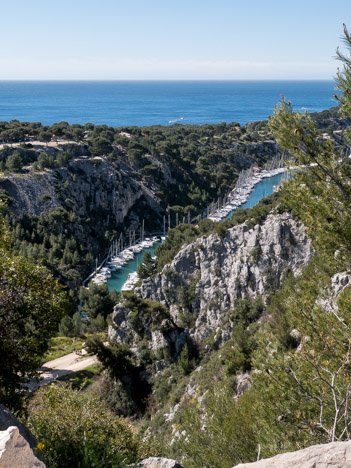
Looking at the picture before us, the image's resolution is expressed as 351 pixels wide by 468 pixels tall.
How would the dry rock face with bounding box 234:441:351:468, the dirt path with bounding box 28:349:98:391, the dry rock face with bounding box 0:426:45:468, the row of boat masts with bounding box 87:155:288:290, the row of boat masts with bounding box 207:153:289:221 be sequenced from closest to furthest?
the dry rock face with bounding box 0:426:45:468 → the dry rock face with bounding box 234:441:351:468 → the dirt path with bounding box 28:349:98:391 → the row of boat masts with bounding box 87:155:288:290 → the row of boat masts with bounding box 207:153:289:221

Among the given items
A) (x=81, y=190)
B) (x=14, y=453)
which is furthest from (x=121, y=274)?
(x=14, y=453)

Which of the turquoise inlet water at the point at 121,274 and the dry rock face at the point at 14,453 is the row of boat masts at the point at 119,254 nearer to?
the turquoise inlet water at the point at 121,274

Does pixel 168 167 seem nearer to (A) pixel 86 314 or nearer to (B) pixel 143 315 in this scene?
(A) pixel 86 314

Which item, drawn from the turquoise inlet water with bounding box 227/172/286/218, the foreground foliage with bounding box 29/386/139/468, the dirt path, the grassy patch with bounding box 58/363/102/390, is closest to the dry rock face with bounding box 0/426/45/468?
the foreground foliage with bounding box 29/386/139/468

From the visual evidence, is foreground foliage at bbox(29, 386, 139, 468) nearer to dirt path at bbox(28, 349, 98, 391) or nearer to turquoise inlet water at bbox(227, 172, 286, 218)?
dirt path at bbox(28, 349, 98, 391)

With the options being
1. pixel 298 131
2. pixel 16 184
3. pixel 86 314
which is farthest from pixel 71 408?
pixel 16 184

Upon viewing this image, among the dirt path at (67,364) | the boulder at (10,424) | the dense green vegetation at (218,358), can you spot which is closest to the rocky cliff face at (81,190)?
the dense green vegetation at (218,358)

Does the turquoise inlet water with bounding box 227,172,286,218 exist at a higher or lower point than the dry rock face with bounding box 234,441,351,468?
lower
